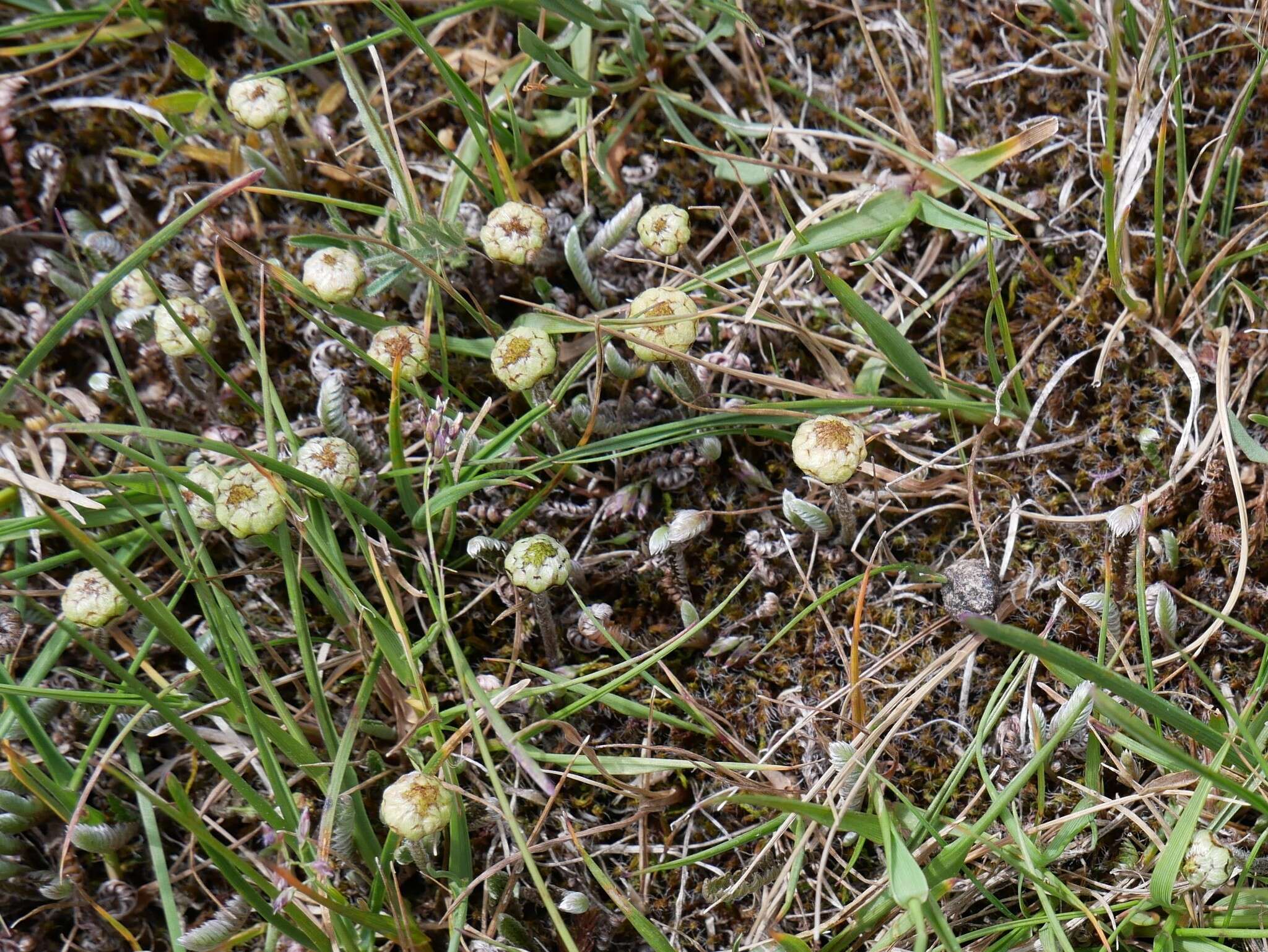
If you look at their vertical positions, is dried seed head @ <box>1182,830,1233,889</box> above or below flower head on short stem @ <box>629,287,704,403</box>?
below

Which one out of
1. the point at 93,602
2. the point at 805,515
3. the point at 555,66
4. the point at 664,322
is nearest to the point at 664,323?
the point at 664,322

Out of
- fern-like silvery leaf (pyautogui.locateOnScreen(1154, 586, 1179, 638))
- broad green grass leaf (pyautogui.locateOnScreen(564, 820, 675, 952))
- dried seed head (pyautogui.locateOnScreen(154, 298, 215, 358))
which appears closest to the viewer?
broad green grass leaf (pyautogui.locateOnScreen(564, 820, 675, 952))

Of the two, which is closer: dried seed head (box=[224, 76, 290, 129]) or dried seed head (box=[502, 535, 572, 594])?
dried seed head (box=[502, 535, 572, 594])

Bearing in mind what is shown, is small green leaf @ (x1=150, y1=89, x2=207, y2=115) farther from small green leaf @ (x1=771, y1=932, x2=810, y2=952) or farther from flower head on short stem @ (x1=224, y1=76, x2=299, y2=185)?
small green leaf @ (x1=771, y1=932, x2=810, y2=952)

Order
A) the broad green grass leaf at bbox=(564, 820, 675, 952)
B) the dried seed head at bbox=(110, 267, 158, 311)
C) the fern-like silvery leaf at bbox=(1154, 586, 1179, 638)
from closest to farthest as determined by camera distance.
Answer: the broad green grass leaf at bbox=(564, 820, 675, 952) → the fern-like silvery leaf at bbox=(1154, 586, 1179, 638) → the dried seed head at bbox=(110, 267, 158, 311)

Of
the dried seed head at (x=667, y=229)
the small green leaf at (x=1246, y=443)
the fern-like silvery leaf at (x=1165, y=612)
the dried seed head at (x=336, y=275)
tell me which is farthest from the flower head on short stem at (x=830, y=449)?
the dried seed head at (x=336, y=275)

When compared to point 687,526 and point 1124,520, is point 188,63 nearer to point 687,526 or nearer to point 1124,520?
point 687,526

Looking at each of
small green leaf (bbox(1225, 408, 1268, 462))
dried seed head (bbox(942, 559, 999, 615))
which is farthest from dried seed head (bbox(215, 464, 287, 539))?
small green leaf (bbox(1225, 408, 1268, 462))

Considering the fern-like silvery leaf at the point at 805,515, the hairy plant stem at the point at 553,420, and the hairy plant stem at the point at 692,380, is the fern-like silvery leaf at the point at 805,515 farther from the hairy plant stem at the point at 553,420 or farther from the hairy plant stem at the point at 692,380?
the hairy plant stem at the point at 553,420
